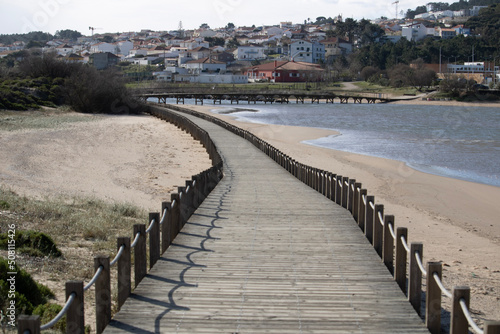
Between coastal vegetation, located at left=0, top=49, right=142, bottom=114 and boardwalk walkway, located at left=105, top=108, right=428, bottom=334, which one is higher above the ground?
coastal vegetation, located at left=0, top=49, right=142, bottom=114

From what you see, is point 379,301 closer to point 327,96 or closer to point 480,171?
point 480,171

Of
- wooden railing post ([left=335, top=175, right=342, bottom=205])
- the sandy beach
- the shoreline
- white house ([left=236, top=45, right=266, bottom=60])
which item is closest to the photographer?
the shoreline

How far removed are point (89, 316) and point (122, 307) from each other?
1.42 m

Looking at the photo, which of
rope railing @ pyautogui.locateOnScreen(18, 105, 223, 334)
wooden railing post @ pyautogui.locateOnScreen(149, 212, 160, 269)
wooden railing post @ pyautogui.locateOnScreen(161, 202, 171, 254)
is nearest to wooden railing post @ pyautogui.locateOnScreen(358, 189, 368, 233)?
rope railing @ pyautogui.locateOnScreen(18, 105, 223, 334)

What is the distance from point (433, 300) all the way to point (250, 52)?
534 feet

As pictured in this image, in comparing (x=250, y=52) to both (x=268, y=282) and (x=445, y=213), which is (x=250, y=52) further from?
(x=268, y=282)

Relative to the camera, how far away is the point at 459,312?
14.7 ft

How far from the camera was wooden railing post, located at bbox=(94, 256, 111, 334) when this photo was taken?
496 centimetres

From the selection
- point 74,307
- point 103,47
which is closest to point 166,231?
point 74,307

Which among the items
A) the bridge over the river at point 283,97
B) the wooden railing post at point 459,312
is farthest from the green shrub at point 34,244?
the bridge over the river at point 283,97

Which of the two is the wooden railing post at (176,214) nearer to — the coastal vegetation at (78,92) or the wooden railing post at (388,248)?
the wooden railing post at (388,248)

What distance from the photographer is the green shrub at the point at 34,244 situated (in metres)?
8.41

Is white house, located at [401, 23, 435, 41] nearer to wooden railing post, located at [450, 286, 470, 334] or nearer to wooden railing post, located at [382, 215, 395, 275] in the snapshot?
wooden railing post, located at [382, 215, 395, 275]

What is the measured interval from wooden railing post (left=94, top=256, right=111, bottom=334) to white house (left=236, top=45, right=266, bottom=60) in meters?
160
